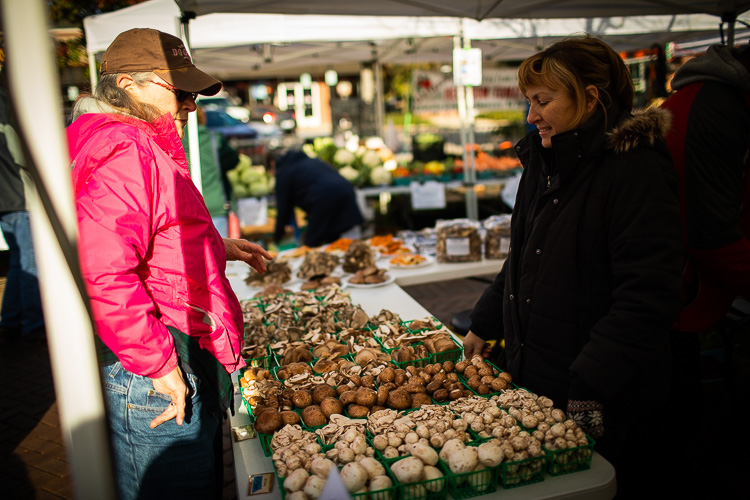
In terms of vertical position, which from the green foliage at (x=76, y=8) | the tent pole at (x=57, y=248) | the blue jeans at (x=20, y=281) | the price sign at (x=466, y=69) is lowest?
the blue jeans at (x=20, y=281)

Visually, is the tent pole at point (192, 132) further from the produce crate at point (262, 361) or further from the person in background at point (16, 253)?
the person in background at point (16, 253)

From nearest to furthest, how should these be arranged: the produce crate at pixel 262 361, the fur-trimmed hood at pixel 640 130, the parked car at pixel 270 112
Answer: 1. the fur-trimmed hood at pixel 640 130
2. the produce crate at pixel 262 361
3. the parked car at pixel 270 112

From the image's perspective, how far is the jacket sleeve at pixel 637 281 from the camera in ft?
4.75

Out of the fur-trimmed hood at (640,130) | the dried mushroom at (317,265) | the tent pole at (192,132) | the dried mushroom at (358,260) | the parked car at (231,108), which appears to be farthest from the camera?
the parked car at (231,108)

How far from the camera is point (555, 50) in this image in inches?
66.0

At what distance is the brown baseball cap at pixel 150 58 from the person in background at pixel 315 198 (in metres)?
3.68

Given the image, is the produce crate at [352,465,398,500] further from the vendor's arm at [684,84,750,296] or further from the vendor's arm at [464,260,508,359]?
the vendor's arm at [684,84,750,296]

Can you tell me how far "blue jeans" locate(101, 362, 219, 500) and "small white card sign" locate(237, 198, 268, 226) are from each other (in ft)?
18.9

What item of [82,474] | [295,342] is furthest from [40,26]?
[295,342]

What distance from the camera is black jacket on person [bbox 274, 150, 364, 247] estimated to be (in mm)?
5363

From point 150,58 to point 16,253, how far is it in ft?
14.6

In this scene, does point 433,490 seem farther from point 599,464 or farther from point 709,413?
point 709,413

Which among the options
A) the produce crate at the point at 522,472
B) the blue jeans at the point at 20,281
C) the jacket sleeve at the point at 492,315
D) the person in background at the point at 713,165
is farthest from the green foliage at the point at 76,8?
the produce crate at the point at 522,472

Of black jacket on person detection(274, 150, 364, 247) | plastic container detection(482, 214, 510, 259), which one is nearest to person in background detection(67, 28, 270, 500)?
plastic container detection(482, 214, 510, 259)
